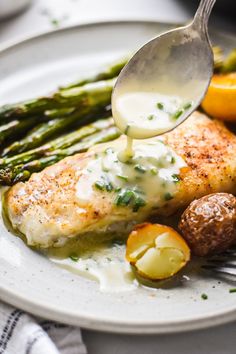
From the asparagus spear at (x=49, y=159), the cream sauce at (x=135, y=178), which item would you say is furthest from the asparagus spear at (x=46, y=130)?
the cream sauce at (x=135, y=178)

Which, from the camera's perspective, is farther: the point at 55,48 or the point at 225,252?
the point at 55,48

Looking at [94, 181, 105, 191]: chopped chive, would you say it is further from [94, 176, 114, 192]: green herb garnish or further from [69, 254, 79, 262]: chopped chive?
[69, 254, 79, 262]: chopped chive

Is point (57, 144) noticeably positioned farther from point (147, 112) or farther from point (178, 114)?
point (178, 114)

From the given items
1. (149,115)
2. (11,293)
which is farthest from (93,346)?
(149,115)

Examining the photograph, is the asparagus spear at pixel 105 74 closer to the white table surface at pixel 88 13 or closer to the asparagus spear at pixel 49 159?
the asparagus spear at pixel 49 159

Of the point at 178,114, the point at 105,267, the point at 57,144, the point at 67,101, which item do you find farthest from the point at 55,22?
the point at 105,267

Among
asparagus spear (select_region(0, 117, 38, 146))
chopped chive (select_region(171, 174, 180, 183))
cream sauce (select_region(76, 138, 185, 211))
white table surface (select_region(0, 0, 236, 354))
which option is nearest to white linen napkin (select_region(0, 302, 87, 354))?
cream sauce (select_region(76, 138, 185, 211))

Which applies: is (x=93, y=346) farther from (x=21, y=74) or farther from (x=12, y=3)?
(x=12, y=3)
